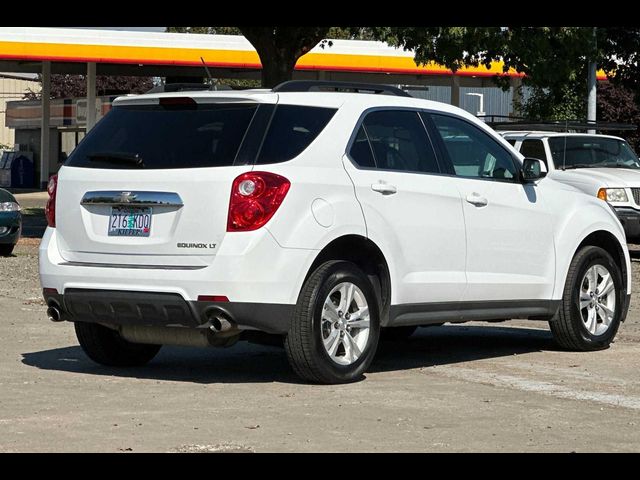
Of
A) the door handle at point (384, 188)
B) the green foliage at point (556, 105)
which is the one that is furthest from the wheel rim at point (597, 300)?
the green foliage at point (556, 105)

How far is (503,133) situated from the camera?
20516 millimetres

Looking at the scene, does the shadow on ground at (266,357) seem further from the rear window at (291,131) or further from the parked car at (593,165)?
the parked car at (593,165)

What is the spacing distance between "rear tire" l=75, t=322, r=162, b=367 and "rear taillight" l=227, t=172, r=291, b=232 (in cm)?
165

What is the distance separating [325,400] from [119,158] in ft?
6.97

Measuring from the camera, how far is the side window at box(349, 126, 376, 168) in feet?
31.1

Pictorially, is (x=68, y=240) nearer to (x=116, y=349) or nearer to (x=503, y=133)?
(x=116, y=349)

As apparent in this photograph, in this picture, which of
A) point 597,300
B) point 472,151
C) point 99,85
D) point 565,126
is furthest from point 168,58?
point 472,151

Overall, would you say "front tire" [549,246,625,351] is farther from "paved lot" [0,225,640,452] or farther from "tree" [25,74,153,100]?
"tree" [25,74,153,100]

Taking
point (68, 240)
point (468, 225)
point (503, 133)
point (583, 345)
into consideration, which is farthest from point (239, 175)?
point (503, 133)

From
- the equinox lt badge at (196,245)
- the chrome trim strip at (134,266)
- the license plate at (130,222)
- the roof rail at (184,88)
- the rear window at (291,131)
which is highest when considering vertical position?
the roof rail at (184,88)

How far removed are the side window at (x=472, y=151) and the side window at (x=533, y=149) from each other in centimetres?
900

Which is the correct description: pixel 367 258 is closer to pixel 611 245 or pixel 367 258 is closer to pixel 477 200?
pixel 477 200

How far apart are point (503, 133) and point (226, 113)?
38.5 feet

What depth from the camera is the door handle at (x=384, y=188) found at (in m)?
9.41
